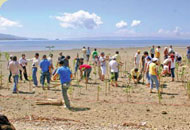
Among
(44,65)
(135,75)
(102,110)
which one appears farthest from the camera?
(135,75)

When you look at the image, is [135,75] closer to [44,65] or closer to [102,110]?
[44,65]

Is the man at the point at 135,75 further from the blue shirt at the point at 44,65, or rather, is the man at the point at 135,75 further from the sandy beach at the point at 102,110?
the blue shirt at the point at 44,65

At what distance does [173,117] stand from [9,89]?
740 cm

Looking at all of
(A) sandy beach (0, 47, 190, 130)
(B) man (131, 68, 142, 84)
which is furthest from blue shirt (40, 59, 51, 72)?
(B) man (131, 68, 142, 84)

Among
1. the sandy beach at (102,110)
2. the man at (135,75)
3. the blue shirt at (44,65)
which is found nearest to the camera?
the sandy beach at (102,110)

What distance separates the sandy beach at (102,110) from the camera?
6453 mm

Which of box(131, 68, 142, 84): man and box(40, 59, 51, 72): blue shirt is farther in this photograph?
box(131, 68, 142, 84): man

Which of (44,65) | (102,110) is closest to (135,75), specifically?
(44,65)

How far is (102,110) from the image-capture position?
8.05 metres

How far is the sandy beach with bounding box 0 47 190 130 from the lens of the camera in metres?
6.45

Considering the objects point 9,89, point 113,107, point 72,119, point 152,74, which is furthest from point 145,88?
Answer: point 9,89

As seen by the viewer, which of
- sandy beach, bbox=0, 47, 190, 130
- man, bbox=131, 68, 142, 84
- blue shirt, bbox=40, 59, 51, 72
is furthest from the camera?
man, bbox=131, 68, 142, 84

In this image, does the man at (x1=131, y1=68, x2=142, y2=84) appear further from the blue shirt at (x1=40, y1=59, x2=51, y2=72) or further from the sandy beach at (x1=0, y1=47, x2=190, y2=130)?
the blue shirt at (x1=40, y1=59, x2=51, y2=72)

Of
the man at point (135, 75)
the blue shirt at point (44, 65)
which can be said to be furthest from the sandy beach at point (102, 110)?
the blue shirt at point (44, 65)
